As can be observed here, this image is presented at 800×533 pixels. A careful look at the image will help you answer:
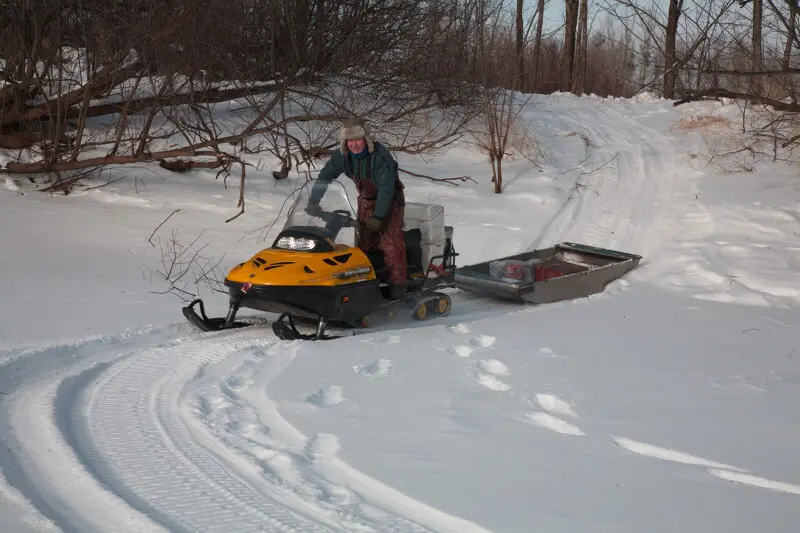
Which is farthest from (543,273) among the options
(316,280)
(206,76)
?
(206,76)

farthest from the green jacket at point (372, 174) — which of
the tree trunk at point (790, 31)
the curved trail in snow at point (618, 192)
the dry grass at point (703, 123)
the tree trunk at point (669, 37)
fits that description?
the dry grass at point (703, 123)

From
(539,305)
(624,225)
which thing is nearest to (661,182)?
(624,225)

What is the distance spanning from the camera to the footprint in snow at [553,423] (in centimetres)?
462

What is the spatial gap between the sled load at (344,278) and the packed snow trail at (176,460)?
907mm

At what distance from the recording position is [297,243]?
265 inches

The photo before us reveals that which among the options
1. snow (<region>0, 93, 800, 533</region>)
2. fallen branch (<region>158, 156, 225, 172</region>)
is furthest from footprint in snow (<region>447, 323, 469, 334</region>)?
fallen branch (<region>158, 156, 225, 172</region>)

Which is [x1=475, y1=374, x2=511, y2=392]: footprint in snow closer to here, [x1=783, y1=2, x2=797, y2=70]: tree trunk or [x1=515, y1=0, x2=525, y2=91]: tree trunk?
[x1=783, y1=2, x2=797, y2=70]: tree trunk

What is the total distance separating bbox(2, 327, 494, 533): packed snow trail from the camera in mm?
3416

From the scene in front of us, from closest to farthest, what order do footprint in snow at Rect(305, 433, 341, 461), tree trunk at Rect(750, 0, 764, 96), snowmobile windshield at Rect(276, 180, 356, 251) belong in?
footprint in snow at Rect(305, 433, 341, 461), snowmobile windshield at Rect(276, 180, 356, 251), tree trunk at Rect(750, 0, 764, 96)

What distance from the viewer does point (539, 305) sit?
339 inches

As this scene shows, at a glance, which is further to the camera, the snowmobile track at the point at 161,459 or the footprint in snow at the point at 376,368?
the footprint in snow at the point at 376,368

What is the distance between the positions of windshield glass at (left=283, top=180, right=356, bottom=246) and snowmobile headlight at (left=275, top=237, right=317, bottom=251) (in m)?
0.21

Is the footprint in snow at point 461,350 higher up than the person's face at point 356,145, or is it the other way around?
the person's face at point 356,145

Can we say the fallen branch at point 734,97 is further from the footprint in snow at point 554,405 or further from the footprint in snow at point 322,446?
the footprint in snow at point 322,446
